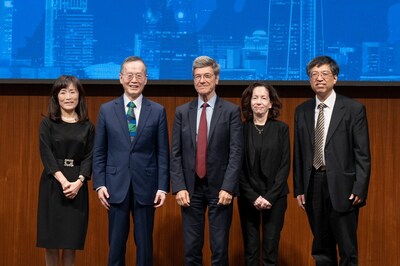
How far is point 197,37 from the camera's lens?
14.1 ft

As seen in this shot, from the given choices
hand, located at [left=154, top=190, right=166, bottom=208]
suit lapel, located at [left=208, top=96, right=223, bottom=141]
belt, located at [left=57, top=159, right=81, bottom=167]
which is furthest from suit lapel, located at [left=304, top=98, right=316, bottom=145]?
belt, located at [left=57, top=159, right=81, bottom=167]

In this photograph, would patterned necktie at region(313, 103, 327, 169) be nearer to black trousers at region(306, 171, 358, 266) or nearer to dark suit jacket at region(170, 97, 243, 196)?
black trousers at region(306, 171, 358, 266)

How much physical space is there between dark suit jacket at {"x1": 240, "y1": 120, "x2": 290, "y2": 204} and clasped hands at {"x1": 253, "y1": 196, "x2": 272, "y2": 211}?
0.02 meters

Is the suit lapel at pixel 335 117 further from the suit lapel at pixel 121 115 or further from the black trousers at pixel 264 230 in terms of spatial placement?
the suit lapel at pixel 121 115

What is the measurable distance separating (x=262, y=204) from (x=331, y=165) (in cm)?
A: 46

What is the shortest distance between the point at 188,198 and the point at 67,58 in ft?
5.20

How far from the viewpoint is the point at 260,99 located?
3.58 m

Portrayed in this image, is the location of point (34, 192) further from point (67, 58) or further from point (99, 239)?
point (67, 58)

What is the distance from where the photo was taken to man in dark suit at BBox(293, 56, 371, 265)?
331cm

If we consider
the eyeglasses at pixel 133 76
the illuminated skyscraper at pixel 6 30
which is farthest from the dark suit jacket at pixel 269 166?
the illuminated skyscraper at pixel 6 30

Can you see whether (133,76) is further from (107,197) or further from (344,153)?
(344,153)

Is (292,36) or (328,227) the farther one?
(292,36)

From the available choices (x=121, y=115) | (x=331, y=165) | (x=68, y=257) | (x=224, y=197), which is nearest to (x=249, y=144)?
(x=224, y=197)

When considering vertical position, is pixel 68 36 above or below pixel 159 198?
above
